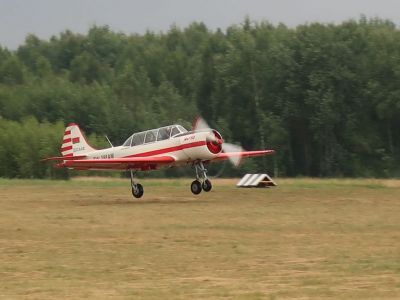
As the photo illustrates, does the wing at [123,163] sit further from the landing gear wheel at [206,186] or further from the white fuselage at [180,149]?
the landing gear wheel at [206,186]

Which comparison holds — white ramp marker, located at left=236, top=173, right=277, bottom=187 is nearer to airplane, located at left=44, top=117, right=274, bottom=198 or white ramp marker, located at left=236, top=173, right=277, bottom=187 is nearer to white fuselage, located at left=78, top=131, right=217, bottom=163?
airplane, located at left=44, top=117, right=274, bottom=198

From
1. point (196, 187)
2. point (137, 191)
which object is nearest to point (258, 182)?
point (196, 187)

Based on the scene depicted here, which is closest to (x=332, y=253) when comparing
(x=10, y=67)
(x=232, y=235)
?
(x=232, y=235)

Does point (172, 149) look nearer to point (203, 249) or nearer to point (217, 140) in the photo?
point (217, 140)

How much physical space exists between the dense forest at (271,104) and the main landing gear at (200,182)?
25.8 m

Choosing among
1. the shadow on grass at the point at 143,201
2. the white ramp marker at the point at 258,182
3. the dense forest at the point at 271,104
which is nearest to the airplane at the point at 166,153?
the shadow on grass at the point at 143,201

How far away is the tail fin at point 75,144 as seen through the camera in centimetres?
3183

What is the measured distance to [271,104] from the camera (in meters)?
68.0

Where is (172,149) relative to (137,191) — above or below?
above

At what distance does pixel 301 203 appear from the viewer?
81.9 ft

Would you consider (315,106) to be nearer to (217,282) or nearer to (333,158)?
(333,158)

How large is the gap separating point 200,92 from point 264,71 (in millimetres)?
8170

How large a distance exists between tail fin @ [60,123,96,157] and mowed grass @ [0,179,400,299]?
17.7 feet

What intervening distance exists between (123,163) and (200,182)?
2773mm
